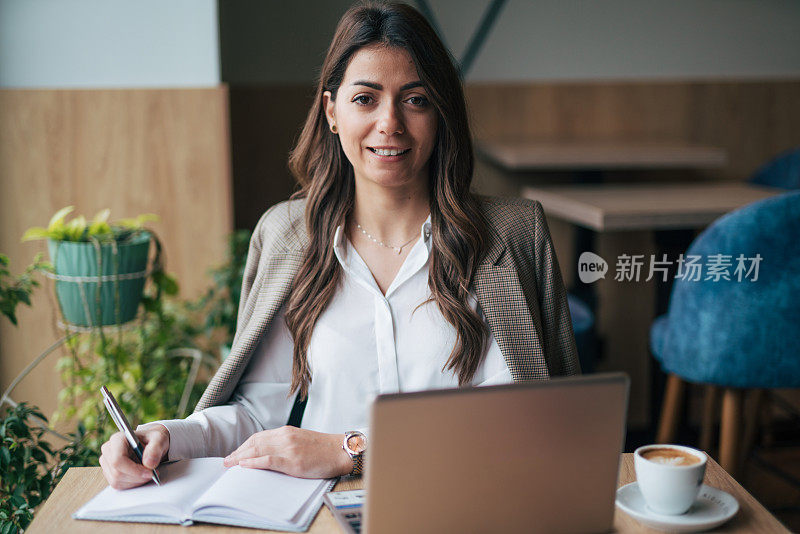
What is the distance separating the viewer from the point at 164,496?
96cm

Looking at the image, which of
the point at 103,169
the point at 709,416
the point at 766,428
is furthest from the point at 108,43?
the point at 766,428

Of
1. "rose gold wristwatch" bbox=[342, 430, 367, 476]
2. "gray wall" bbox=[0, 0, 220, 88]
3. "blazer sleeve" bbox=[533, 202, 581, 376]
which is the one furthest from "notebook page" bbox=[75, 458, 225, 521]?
"gray wall" bbox=[0, 0, 220, 88]

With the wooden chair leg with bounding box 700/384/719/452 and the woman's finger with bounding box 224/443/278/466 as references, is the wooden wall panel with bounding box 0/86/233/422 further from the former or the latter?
the wooden chair leg with bounding box 700/384/719/452

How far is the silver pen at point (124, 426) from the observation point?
99 centimetres

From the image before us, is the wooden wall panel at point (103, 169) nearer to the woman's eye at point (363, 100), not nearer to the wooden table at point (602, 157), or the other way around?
the wooden table at point (602, 157)

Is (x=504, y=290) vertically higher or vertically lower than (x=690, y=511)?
higher

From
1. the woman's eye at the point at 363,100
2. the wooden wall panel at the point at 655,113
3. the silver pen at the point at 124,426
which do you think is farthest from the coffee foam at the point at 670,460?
the wooden wall panel at the point at 655,113

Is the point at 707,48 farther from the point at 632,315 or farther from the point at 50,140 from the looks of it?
the point at 50,140

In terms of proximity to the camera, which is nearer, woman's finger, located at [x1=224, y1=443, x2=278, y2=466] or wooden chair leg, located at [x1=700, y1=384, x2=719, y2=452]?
woman's finger, located at [x1=224, y1=443, x2=278, y2=466]

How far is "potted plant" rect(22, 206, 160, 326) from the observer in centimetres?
190

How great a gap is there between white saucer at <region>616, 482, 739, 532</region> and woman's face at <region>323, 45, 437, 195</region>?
64 centimetres

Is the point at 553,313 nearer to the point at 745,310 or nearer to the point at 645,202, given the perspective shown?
the point at 745,310

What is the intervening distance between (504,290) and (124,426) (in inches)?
24.7

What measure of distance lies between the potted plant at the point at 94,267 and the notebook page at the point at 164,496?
975mm
